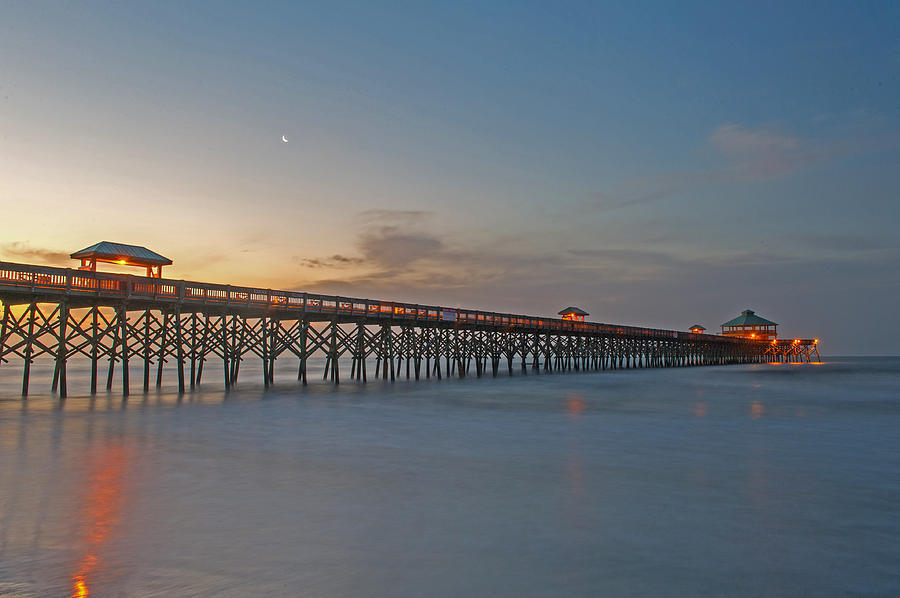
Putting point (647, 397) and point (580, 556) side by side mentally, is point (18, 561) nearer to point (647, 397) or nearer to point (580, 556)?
point (580, 556)

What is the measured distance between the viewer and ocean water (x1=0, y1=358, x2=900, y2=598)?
6285 mm

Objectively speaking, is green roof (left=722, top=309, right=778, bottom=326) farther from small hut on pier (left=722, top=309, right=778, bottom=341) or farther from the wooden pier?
the wooden pier

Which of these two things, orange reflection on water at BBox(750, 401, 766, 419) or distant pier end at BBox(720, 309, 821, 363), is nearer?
orange reflection on water at BBox(750, 401, 766, 419)

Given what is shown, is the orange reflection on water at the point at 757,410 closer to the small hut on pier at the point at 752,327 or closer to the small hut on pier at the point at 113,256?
the small hut on pier at the point at 113,256

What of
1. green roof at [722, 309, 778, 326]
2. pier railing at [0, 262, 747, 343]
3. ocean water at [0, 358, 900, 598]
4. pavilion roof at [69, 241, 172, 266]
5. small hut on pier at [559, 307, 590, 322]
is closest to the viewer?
ocean water at [0, 358, 900, 598]

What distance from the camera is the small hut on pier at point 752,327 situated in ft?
350

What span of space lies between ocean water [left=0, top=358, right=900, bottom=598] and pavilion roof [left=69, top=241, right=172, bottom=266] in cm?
1159

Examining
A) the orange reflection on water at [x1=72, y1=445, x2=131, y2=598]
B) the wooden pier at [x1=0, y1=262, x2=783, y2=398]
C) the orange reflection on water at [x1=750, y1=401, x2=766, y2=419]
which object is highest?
the wooden pier at [x1=0, y1=262, x2=783, y2=398]

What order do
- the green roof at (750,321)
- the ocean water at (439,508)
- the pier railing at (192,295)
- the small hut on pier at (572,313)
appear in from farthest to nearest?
1. the green roof at (750,321)
2. the small hut on pier at (572,313)
3. the pier railing at (192,295)
4. the ocean water at (439,508)

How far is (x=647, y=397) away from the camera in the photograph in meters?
31.5

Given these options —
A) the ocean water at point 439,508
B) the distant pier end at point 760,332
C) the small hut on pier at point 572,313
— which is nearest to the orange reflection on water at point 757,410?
the ocean water at point 439,508

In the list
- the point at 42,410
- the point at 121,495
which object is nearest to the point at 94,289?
the point at 42,410

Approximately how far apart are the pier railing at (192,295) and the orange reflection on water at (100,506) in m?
12.4

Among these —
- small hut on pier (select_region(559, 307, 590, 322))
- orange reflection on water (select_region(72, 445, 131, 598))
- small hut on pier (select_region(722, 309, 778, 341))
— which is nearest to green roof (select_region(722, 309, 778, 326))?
small hut on pier (select_region(722, 309, 778, 341))
